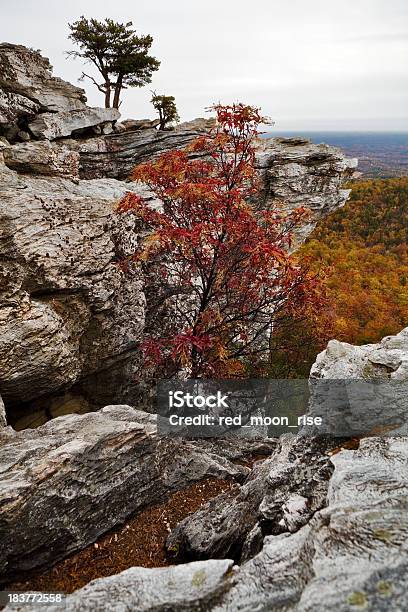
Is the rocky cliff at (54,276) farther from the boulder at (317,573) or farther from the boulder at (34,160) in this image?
the boulder at (317,573)

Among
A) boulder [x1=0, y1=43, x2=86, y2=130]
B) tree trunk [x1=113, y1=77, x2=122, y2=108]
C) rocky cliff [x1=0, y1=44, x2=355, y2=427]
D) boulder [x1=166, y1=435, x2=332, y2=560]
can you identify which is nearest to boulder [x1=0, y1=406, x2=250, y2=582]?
boulder [x1=166, y1=435, x2=332, y2=560]

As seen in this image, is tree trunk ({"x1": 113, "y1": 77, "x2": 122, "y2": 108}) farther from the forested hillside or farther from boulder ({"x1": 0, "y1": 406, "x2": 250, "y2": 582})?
boulder ({"x1": 0, "y1": 406, "x2": 250, "y2": 582})

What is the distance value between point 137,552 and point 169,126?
58.6 feet

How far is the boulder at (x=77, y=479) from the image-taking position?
4996 mm

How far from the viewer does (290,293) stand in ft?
26.3

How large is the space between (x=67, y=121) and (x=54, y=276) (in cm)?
980

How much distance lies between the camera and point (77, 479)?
220 inches

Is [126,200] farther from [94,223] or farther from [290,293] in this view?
[290,293]

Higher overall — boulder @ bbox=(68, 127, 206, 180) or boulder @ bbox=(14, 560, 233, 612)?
boulder @ bbox=(68, 127, 206, 180)

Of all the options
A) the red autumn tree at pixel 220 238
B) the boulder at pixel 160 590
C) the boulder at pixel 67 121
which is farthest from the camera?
the boulder at pixel 67 121

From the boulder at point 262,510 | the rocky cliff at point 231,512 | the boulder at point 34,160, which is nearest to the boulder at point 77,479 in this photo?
the rocky cliff at point 231,512

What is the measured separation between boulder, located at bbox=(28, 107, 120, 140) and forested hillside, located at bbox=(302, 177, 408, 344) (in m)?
14.1

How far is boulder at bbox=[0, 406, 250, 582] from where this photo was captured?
5.00 meters

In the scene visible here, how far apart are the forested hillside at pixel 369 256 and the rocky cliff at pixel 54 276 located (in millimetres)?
14949
